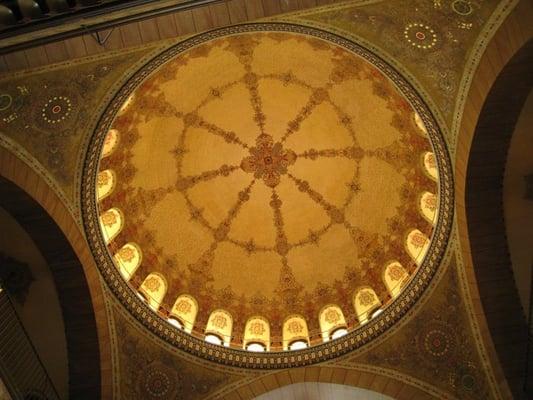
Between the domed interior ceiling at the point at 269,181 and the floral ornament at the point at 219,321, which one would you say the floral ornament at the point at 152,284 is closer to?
the domed interior ceiling at the point at 269,181

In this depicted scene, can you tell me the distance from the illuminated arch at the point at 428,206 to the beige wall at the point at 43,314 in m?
6.99

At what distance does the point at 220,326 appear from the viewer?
41.1 feet

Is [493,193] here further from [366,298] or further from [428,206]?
[366,298]

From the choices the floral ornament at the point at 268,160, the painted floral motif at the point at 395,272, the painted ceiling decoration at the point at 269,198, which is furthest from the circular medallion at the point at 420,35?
the floral ornament at the point at 268,160

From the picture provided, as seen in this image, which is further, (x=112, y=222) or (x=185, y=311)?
(x=185, y=311)

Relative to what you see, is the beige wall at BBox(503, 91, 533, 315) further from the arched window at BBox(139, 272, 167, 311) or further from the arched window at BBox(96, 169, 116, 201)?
the arched window at BBox(96, 169, 116, 201)

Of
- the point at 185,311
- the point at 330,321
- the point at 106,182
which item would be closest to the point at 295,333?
the point at 330,321

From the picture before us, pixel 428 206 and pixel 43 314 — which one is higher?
pixel 428 206

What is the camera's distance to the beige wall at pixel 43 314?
9.82m

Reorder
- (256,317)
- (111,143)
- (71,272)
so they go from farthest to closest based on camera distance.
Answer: (256,317), (111,143), (71,272)

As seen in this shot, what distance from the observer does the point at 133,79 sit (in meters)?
9.13

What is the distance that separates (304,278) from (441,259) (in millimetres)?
3861

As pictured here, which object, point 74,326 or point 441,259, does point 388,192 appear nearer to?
point 441,259

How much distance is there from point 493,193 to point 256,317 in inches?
234
